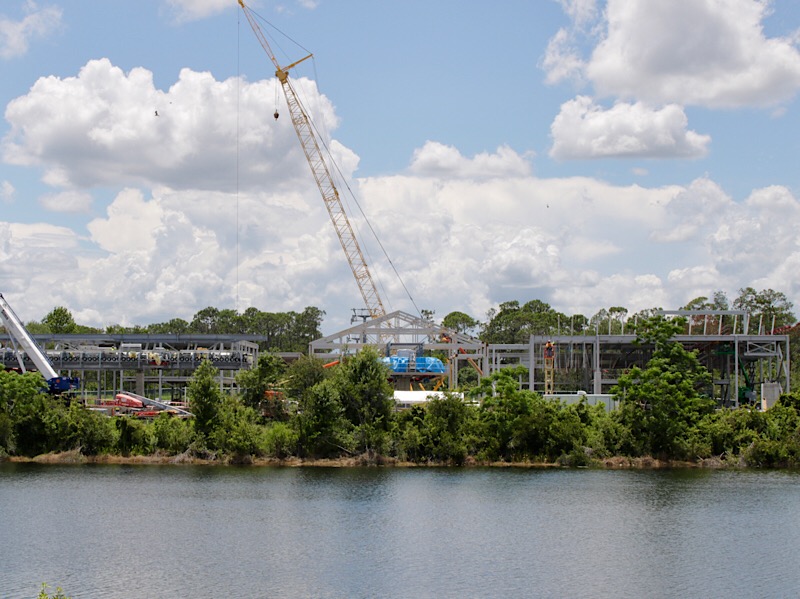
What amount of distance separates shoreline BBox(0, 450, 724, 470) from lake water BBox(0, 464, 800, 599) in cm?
531

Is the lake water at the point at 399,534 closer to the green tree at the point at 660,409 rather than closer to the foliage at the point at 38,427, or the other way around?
the green tree at the point at 660,409

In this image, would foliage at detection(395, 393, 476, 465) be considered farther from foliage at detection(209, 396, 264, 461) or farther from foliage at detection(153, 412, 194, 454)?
foliage at detection(153, 412, 194, 454)

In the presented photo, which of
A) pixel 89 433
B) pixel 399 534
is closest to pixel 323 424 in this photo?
pixel 89 433

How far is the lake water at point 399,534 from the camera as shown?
1683 inches

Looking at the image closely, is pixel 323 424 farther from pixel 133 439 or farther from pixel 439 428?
pixel 133 439

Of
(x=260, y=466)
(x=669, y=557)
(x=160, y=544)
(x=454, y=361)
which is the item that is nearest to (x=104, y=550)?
(x=160, y=544)

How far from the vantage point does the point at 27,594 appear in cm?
3966

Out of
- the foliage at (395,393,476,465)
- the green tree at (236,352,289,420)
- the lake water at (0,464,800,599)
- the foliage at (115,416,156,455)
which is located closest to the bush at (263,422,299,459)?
the green tree at (236,352,289,420)

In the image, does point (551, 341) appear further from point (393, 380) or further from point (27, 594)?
point (27, 594)

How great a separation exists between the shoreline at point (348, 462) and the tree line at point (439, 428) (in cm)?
40

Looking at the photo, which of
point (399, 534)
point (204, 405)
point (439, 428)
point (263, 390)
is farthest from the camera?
point (263, 390)

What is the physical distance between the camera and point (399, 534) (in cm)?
5397

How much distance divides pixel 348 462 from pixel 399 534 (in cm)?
3221

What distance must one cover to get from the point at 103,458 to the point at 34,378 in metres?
11.7
